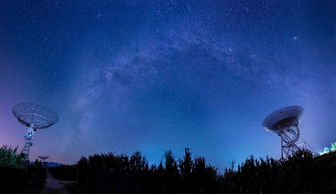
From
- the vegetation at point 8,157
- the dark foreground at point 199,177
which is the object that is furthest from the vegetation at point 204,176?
the vegetation at point 8,157

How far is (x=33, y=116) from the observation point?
28969 millimetres

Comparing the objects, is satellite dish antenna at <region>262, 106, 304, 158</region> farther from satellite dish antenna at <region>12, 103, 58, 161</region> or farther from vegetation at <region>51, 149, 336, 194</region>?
satellite dish antenna at <region>12, 103, 58, 161</region>

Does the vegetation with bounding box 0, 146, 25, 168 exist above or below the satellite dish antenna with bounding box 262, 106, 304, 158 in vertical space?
below

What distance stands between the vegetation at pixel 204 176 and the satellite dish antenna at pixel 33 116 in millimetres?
23655

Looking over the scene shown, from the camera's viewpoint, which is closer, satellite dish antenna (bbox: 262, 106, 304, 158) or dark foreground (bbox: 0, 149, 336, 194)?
dark foreground (bbox: 0, 149, 336, 194)

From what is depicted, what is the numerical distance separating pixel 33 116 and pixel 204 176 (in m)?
31.1

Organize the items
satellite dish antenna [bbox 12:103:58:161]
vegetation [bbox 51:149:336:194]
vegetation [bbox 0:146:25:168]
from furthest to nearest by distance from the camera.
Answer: satellite dish antenna [bbox 12:103:58:161], vegetation [bbox 0:146:25:168], vegetation [bbox 51:149:336:194]

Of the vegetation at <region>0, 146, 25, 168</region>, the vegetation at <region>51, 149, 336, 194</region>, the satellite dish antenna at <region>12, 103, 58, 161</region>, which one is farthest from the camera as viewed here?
the satellite dish antenna at <region>12, 103, 58, 161</region>

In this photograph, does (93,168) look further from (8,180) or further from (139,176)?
(8,180)

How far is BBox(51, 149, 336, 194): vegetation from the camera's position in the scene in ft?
27.3

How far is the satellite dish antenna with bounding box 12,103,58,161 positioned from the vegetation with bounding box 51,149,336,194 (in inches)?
931

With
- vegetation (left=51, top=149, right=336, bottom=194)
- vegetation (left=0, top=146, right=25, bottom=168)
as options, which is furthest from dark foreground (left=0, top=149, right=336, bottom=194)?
vegetation (left=0, top=146, right=25, bottom=168)

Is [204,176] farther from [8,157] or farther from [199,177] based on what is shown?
[8,157]

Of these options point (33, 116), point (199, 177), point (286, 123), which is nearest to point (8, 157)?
point (33, 116)
